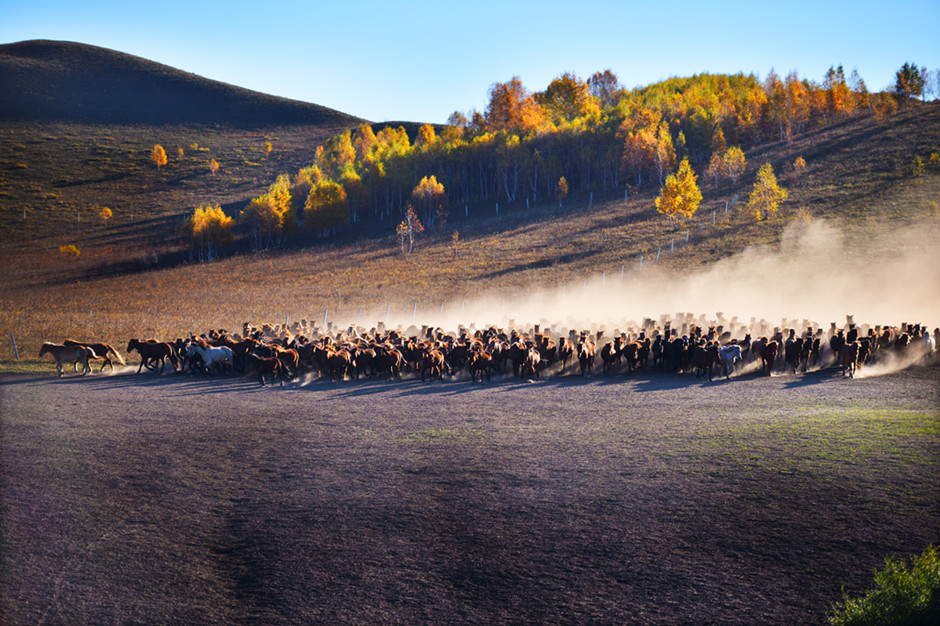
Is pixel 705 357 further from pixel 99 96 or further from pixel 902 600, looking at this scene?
pixel 99 96

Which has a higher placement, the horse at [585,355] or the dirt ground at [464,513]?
the horse at [585,355]

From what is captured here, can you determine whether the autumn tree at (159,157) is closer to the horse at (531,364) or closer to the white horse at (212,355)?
the white horse at (212,355)

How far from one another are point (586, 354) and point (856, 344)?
9.04 m

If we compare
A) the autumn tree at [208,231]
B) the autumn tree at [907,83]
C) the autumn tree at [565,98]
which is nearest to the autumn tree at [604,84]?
the autumn tree at [565,98]

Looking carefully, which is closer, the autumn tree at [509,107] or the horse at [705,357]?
the horse at [705,357]

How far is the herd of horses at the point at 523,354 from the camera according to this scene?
2217cm

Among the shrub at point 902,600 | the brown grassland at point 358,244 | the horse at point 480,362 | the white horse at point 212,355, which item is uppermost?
the brown grassland at point 358,244

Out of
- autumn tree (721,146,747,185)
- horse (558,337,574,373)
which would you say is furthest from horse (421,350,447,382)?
autumn tree (721,146,747,185)

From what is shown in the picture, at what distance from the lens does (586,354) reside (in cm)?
2323

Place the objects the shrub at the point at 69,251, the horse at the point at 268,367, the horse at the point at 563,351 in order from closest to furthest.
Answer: the horse at the point at 268,367 < the horse at the point at 563,351 < the shrub at the point at 69,251

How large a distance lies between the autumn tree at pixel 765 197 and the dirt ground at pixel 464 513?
195 feet

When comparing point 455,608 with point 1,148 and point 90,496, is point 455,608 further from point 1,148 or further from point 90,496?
point 1,148

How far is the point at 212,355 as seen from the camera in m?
24.2

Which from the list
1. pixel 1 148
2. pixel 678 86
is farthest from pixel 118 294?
pixel 678 86
